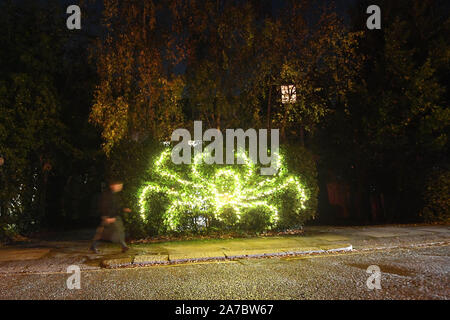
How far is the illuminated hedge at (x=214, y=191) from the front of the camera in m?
11.9

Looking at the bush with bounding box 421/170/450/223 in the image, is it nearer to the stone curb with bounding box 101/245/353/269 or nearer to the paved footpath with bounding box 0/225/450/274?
the paved footpath with bounding box 0/225/450/274

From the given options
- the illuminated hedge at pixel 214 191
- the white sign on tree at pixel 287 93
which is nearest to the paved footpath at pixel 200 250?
the illuminated hedge at pixel 214 191

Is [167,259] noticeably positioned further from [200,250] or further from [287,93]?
[287,93]

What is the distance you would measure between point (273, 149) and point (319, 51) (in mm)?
4279

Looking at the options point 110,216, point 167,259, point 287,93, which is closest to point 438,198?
point 287,93

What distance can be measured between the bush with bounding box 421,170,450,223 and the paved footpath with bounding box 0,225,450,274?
12.0ft

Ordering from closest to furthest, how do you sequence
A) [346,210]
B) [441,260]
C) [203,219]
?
[441,260] < [203,219] < [346,210]

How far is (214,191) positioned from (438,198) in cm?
926

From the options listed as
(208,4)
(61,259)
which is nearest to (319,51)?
(208,4)

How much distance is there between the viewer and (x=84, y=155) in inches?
719

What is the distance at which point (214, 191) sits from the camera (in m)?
12.3

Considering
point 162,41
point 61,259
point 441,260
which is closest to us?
point 441,260

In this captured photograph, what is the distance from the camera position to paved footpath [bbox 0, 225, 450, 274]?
28.1ft

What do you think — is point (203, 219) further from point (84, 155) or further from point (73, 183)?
point (73, 183)
